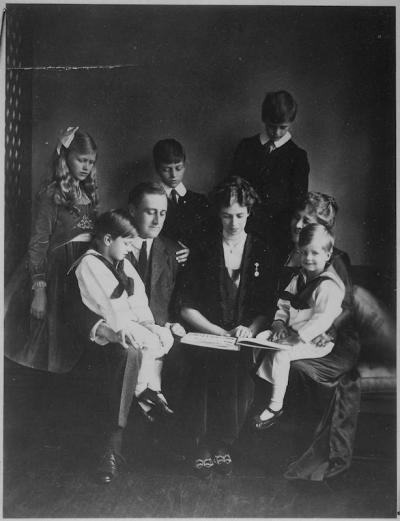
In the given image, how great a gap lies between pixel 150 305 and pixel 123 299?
161 mm

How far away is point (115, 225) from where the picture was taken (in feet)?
10.8

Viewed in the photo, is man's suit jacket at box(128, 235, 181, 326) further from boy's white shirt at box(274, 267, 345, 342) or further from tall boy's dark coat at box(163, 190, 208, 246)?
boy's white shirt at box(274, 267, 345, 342)

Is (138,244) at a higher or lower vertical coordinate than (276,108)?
lower

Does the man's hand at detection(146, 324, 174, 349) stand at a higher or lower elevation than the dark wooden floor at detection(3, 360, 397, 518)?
higher

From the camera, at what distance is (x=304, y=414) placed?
129 inches

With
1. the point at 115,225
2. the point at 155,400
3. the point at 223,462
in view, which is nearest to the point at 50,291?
the point at 115,225

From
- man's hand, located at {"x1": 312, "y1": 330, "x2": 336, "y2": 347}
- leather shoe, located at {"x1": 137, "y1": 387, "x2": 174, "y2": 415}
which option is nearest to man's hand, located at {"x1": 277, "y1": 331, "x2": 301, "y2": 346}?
man's hand, located at {"x1": 312, "y1": 330, "x2": 336, "y2": 347}

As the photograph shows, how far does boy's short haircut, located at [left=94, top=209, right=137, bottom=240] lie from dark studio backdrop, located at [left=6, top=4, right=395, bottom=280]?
0.15 meters

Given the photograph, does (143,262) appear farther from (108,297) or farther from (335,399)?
(335,399)

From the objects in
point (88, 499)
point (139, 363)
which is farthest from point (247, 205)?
point (88, 499)

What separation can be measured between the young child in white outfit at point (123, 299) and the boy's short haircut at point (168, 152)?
41cm

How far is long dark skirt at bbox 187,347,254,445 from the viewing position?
3260mm

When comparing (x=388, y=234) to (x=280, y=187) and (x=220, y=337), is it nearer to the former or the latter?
(x=280, y=187)

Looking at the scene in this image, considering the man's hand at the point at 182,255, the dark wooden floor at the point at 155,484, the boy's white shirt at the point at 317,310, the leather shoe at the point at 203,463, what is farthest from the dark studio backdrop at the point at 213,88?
the leather shoe at the point at 203,463
